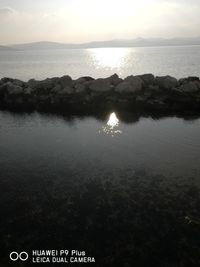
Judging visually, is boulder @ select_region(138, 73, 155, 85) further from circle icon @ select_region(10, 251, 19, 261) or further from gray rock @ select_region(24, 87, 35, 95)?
circle icon @ select_region(10, 251, 19, 261)

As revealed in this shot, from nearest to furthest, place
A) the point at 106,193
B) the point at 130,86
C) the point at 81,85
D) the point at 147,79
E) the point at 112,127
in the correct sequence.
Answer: the point at 106,193, the point at 112,127, the point at 130,86, the point at 81,85, the point at 147,79

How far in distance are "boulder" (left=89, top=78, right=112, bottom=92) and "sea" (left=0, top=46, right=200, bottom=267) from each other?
13507 mm

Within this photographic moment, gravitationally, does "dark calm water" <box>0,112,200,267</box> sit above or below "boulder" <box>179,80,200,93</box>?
below

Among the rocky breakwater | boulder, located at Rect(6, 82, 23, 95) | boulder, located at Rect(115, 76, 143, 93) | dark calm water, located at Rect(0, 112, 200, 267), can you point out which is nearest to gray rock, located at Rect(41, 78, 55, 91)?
the rocky breakwater

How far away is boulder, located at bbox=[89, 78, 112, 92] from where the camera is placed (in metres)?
43.0

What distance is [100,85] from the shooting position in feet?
142

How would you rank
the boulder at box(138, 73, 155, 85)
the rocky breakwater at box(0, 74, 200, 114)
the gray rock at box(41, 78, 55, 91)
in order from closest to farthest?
the rocky breakwater at box(0, 74, 200, 114), the boulder at box(138, 73, 155, 85), the gray rock at box(41, 78, 55, 91)

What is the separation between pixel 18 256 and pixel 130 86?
3273 centimetres

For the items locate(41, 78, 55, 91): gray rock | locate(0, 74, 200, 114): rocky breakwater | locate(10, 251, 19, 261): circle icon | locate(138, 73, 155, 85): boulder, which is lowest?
locate(10, 251, 19, 261): circle icon

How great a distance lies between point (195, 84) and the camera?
1704 inches

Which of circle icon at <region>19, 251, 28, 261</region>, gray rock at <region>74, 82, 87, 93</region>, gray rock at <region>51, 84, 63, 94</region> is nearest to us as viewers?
circle icon at <region>19, 251, 28, 261</region>

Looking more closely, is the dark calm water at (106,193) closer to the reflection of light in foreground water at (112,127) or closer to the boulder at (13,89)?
the reflection of light in foreground water at (112,127)

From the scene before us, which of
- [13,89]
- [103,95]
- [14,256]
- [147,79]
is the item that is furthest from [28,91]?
[14,256]

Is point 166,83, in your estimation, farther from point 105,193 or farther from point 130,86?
point 105,193
